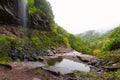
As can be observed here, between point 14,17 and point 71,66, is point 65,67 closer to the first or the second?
point 71,66

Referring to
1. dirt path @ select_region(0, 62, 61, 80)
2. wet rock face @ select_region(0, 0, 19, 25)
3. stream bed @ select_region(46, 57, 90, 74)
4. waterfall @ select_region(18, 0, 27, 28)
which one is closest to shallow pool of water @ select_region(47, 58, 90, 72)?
stream bed @ select_region(46, 57, 90, 74)

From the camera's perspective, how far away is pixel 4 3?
139 ft

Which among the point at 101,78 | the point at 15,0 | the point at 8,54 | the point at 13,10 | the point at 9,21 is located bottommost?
the point at 101,78

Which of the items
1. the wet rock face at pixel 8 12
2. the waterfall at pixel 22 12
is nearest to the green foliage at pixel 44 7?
the waterfall at pixel 22 12

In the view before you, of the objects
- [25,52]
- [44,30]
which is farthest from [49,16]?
[25,52]

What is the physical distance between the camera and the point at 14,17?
44.9 meters

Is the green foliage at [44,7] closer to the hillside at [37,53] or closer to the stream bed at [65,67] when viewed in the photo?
the hillside at [37,53]

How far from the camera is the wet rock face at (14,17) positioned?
42.0m

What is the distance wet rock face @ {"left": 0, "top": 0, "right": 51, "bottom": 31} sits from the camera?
42.0 m

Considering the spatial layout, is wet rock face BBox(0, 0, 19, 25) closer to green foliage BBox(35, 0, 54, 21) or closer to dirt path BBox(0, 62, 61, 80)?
green foliage BBox(35, 0, 54, 21)

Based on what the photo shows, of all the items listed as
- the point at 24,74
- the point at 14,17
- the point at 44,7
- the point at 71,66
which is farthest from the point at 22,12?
the point at 24,74

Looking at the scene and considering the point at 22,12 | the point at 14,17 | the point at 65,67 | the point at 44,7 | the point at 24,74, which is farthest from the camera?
the point at 44,7

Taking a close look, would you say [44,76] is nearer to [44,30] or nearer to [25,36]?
[25,36]

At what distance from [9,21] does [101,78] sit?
3018 centimetres
